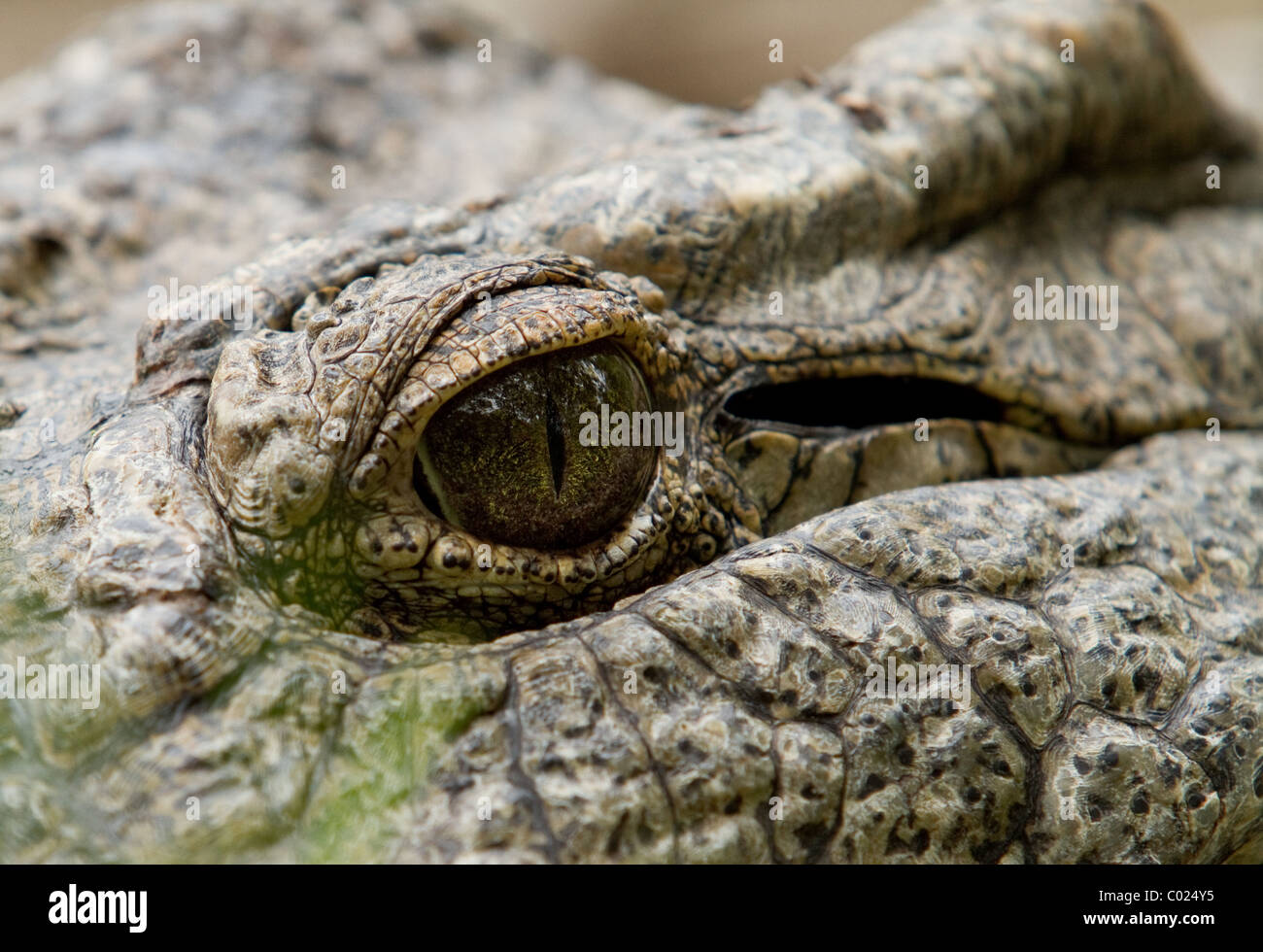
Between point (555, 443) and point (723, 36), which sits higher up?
point (723, 36)

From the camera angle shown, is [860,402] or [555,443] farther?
[860,402]

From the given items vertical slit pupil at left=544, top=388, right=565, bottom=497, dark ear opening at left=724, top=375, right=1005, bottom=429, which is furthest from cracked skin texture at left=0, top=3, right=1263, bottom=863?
vertical slit pupil at left=544, top=388, right=565, bottom=497

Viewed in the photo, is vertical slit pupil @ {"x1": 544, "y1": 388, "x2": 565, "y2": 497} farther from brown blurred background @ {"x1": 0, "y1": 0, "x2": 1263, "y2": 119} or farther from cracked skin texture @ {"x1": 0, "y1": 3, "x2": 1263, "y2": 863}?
brown blurred background @ {"x1": 0, "y1": 0, "x2": 1263, "y2": 119}

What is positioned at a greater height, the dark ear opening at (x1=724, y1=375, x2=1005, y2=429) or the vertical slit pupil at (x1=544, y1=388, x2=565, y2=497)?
the dark ear opening at (x1=724, y1=375, x2=1005, y2=429)

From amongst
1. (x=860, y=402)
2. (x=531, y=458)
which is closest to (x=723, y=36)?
(x=860, y=402)

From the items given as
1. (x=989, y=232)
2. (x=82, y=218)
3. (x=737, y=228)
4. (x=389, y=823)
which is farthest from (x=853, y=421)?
(x=82, y=218)

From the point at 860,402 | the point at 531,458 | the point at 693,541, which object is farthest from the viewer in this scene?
the point at 860,402

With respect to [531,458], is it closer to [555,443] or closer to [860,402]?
[555,443]

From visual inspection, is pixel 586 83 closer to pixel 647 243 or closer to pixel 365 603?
pixel 647 243
